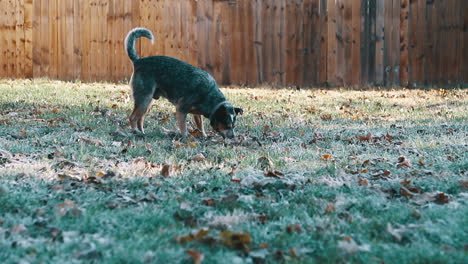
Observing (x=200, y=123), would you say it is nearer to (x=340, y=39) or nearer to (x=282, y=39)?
(x=282, y=39)

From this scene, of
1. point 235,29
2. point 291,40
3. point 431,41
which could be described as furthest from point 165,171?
point 431,41

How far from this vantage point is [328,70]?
40.9 feet

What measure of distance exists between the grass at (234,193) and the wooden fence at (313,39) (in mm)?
4378

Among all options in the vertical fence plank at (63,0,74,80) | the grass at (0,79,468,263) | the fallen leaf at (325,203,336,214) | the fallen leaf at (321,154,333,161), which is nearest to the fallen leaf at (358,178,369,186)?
the grass at (0,79,468,263)

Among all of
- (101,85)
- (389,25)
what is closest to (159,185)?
(101,85)

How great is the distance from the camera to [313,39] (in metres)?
12.4

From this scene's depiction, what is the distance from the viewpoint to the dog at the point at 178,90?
6945 millimetres

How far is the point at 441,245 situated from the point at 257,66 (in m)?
9.50

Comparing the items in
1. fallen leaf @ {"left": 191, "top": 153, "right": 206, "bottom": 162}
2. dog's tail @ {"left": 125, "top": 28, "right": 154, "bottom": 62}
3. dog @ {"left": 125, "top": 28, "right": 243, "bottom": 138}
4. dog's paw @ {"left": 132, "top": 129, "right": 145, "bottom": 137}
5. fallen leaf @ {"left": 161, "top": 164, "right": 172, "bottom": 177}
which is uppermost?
dog's tail @ {"left": 125, "top": 28, "right": 154, "bottom": 62}

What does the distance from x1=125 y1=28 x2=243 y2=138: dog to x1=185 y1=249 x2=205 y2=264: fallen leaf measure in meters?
3.87

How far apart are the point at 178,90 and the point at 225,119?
708 mm

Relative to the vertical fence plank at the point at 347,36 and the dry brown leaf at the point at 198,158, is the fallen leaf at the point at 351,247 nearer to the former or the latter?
the dry brown leaf at the point at 198,158

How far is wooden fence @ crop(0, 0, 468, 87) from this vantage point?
1243 centimetres

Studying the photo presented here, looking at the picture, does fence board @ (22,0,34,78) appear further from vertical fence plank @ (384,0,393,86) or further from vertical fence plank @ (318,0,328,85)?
vertical fence plank @ (384,0,393,86)
